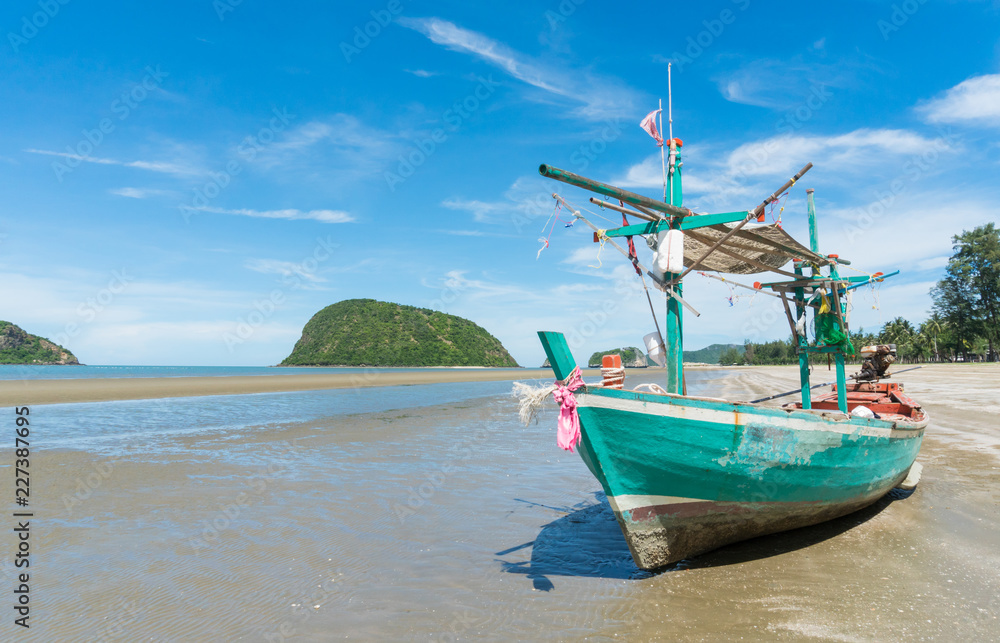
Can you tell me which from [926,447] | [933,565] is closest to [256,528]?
[933,565]

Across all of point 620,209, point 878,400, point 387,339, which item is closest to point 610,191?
point 620,209

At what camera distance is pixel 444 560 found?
522 centimetres

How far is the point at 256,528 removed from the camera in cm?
614

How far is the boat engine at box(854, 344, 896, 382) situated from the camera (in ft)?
30.4

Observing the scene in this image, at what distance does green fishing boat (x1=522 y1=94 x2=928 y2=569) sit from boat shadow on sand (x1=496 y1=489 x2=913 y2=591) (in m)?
0.19

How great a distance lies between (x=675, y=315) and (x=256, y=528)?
5.70 m

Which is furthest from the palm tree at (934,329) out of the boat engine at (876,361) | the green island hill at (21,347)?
the green island hill at (21,347)

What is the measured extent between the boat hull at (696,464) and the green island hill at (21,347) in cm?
11562

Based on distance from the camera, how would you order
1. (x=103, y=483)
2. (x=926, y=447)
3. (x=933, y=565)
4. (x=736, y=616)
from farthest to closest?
(x=926, y=447) < (x=103, y=483) < (x=933, y=565) < (x=736, y=616)

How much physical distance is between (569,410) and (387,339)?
353 feet

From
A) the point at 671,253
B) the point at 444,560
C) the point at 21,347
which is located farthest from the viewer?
the point at 21,347

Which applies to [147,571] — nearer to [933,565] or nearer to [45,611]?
[45,611]

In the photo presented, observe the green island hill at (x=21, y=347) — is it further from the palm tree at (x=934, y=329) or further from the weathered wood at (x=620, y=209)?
the palm tree at (x=934, y=329)

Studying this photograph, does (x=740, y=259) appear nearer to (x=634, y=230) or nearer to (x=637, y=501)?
(x=634, y=230)
